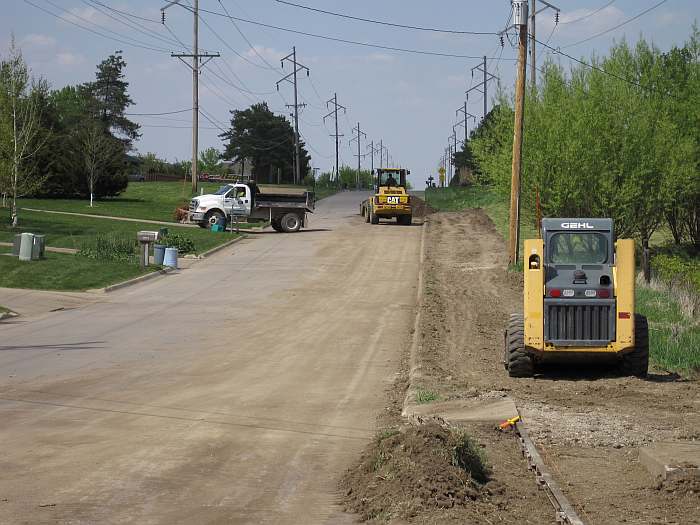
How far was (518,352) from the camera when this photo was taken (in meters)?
16.7

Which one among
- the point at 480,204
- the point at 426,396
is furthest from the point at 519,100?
the point at 480,204

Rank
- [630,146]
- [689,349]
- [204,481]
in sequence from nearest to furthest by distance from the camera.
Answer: [204,481] < [689,349] < [630,146]

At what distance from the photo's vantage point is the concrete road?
932 cm

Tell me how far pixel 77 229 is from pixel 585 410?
129 ft

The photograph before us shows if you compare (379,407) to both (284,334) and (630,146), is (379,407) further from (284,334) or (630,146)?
(630,146)

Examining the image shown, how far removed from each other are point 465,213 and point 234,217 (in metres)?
17.6

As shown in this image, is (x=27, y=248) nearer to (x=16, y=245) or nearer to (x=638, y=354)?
(x=16, y=245)

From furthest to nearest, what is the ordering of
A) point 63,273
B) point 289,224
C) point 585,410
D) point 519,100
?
1. point 289,224
2. point 519,100
3. point 63,273
4. point 585,410

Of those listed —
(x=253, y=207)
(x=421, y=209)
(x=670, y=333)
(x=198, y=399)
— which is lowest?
(x=198, y=399)

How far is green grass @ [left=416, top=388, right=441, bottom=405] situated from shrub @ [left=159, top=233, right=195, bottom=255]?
29087 millimetres

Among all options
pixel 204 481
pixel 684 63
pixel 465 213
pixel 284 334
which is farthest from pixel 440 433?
pixel 465 213

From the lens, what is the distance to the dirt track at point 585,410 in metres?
9.36

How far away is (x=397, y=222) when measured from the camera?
58.4 m

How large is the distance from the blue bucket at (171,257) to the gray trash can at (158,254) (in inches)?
8.4
